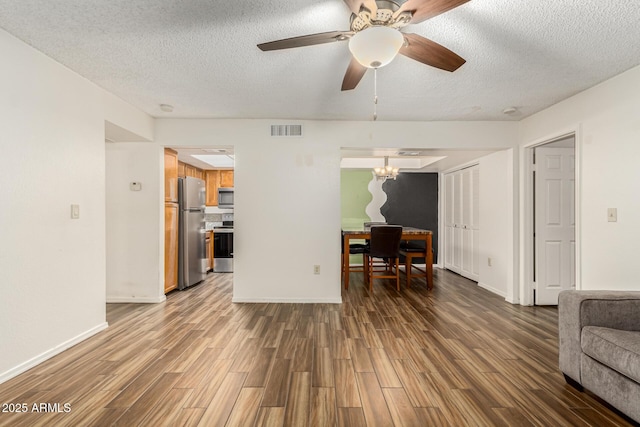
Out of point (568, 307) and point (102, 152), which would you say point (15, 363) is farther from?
point (568, 307)

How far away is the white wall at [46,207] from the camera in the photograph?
6.56 feet

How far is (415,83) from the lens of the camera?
271 centimetres

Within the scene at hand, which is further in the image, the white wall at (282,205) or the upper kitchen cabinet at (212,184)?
the upper kitchen cabinet at (212,184)

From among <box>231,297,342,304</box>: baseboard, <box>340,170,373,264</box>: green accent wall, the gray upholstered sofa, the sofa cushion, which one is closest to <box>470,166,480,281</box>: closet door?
<box>340,170,373,264</box>: green accent wall

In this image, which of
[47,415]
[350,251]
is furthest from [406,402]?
[350,251]

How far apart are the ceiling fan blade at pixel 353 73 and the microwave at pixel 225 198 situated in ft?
13.6

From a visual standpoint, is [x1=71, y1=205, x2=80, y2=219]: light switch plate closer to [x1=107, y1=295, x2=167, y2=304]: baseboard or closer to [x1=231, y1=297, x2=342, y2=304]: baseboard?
[x1=107, y1=295, x2=167, y2=304]: baseboard

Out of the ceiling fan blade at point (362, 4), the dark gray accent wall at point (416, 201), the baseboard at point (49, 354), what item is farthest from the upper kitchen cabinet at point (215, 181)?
the ceiling fan blade at point (362, 4)

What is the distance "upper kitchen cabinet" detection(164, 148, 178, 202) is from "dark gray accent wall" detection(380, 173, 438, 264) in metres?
4.17

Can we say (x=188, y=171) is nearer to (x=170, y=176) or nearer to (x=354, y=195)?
(x=170, y=176)

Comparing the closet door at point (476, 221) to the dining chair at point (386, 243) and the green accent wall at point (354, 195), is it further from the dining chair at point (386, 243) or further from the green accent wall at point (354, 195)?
the green accent wall at point (354, 195)

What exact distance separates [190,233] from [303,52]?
10.7ft

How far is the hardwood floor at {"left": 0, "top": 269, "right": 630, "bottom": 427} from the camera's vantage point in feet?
5.36

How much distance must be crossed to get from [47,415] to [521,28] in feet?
11.8
